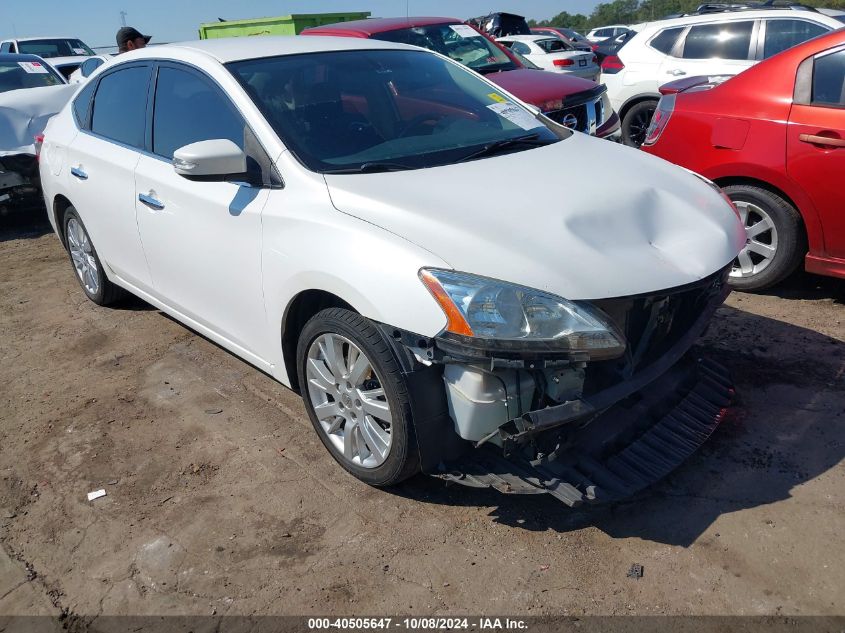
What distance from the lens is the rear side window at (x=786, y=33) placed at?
762 centimetres

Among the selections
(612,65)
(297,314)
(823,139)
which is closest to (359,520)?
(297,314)

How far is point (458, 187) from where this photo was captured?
2.93m

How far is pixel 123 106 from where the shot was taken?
430 cm

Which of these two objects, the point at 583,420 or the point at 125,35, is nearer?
the point at 583,420

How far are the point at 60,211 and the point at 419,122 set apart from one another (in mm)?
3090

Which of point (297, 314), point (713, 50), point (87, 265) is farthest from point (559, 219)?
point (713, 50)

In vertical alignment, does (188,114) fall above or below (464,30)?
above

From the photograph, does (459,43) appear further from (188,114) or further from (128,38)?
(188,114)

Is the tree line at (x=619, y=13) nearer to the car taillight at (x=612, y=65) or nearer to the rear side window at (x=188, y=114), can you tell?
the car taillight at (x=612, y=65)

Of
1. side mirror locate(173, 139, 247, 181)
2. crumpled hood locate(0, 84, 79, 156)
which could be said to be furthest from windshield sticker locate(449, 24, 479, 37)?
side mirror locate(173, 139, 247, 181)

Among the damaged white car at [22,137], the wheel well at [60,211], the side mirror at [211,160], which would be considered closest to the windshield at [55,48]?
the damaged white car at [22,137]

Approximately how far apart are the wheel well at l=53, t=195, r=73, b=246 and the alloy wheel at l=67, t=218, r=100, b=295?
86 mm

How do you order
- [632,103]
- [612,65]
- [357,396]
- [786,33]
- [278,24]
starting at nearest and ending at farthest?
[357,396] < [786,33] < [632,103] < [612,65] < [278,24]

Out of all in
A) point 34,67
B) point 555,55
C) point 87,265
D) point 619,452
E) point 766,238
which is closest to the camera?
point 619,452
